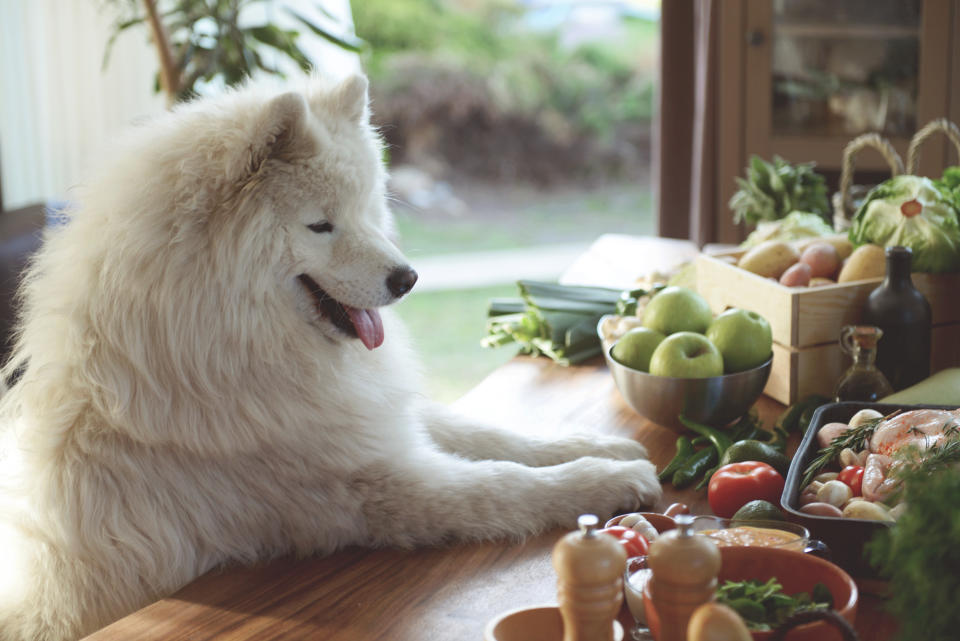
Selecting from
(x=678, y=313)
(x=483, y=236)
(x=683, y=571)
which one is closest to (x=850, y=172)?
(x=678, y=313)

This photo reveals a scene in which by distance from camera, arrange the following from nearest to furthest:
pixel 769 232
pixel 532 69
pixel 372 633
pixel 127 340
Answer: pixel 372 633
pixel 127 340
pixel 769 232
pixel 532 69

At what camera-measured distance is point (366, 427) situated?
1415 millimetres

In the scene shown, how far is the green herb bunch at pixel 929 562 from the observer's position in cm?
71

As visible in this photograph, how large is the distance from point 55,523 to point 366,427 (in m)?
0.44

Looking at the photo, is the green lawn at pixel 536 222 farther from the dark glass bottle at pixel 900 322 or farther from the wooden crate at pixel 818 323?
the dark glass bottle at pixel 900 322

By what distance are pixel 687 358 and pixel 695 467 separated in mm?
197

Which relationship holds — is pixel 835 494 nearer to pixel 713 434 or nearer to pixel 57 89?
pixel 713 434

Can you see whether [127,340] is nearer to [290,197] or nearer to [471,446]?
[290,197]

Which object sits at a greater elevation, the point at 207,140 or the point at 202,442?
the point at 207,140

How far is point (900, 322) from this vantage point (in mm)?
1596

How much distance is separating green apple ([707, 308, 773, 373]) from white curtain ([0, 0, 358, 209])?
2.87 meters

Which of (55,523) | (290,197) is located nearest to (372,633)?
(55,523)

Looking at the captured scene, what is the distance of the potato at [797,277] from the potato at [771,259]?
56mm

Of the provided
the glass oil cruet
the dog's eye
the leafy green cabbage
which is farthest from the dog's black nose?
the leafy green cabbage
